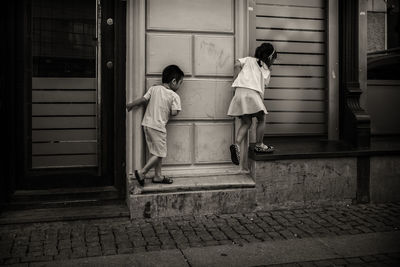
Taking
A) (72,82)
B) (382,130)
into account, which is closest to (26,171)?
(72,82)

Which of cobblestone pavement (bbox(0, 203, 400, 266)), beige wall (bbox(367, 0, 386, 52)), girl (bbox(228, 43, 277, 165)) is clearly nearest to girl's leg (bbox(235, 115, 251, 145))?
girl (bbox(228, 43, 277, 165))

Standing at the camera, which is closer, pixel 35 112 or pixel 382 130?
pixel 35 112

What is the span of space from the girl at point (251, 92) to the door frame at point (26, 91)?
4.71 feet

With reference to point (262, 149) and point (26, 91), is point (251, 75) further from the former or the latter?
point (26, 91)

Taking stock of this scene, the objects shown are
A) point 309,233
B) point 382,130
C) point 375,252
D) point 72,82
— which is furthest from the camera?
point 382,130

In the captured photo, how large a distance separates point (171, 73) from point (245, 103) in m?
1.01

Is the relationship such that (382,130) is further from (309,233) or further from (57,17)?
(57,17)

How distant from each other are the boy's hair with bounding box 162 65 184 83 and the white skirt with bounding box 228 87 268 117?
2.58ft

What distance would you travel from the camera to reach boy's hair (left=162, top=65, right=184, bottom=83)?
5715 mm

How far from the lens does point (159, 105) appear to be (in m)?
5.70

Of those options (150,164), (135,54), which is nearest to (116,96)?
(135,54)

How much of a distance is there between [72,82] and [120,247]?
2349mm

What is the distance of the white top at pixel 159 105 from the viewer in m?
5.69

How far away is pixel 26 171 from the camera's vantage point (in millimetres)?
5840
